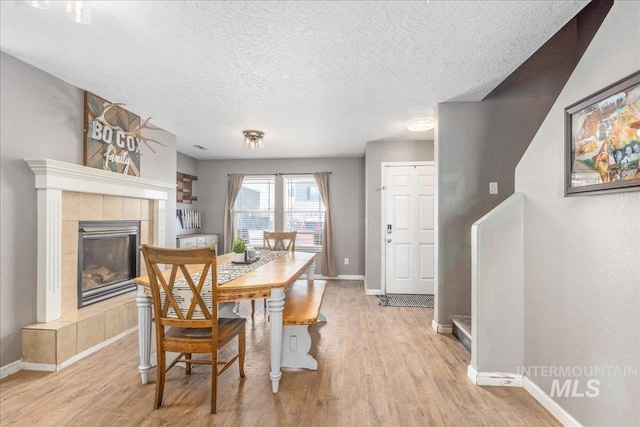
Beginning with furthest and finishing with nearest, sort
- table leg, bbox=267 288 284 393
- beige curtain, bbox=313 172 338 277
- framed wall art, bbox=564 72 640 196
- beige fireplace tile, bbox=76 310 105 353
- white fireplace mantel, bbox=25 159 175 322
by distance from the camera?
beige curtain, bbox=313 172 338 277
beige fireplace tile, bbox=76 310 105 353
white fireplace mantel, bbox=25 159 175 322
table leg, bbox=267 288 284 393
framed wall art, bbox=564 72 640 196

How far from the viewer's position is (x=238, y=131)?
411 cm

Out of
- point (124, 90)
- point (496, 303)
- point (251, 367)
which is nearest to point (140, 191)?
point (124, 90)

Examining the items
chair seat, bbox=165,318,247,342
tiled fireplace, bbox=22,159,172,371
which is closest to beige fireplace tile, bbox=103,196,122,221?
tiled fireplace, bbox=22,159,172,371

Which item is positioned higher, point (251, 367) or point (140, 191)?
point (140, 191)

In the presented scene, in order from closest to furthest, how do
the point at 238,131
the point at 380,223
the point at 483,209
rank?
1. the point at 483,209
2. the point at 238,131
3. the point at 380,223

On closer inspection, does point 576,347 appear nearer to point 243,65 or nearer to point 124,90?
point 243,65

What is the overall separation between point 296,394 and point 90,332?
193 cm

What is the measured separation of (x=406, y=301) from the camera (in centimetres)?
432

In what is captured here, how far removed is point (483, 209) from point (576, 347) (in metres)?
1.69

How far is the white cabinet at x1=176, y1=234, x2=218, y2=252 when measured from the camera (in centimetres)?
A: 475

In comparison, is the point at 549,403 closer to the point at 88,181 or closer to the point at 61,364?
the point at 61,364

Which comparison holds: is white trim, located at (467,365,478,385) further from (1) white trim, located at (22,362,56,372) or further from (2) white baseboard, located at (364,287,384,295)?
(1) white trim, located at (22,362,56,372)

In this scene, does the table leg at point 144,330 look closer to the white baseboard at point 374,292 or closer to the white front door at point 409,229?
the white baseboard at point 374,292

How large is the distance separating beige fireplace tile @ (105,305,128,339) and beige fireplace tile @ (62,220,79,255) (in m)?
0.66
